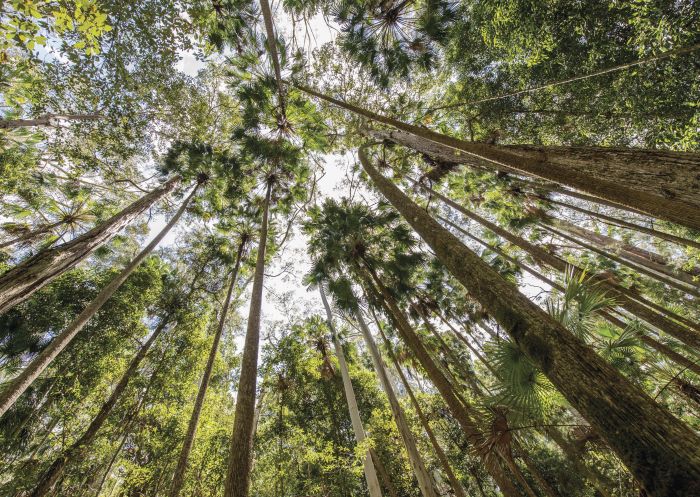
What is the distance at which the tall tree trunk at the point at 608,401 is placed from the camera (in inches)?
49.6

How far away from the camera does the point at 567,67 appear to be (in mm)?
6449

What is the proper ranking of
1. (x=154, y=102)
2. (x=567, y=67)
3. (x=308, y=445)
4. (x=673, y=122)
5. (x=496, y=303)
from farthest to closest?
(x=308, y=445) < (x=154, y=102) < (x=567, y=67) < (x=673, y=122) < (x=496, y=303)

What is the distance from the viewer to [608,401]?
5.25ft

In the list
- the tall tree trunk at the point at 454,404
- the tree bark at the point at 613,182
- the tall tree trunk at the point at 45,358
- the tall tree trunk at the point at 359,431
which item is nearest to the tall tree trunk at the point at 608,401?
the tree bark at the point at 613,182

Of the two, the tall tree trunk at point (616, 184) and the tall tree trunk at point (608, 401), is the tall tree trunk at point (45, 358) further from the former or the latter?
the tall tree trunk at point (616, 184)

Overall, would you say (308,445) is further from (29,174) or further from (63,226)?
(29,174)

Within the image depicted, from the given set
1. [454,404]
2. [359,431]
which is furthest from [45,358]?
[454,404]

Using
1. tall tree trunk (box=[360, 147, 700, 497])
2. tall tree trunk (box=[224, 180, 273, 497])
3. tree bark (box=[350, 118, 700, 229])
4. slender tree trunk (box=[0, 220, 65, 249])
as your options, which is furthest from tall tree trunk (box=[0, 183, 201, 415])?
tree bark (box=[350, 118, 700, 229])

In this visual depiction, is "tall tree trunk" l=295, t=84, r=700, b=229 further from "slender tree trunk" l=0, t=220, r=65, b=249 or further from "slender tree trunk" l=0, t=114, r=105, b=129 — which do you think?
"slender tree trunk" l=0, t=220, r=65, b=249

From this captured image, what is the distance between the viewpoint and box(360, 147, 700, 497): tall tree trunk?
1.26 meters

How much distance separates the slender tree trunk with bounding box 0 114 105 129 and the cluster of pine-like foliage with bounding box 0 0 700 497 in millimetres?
147

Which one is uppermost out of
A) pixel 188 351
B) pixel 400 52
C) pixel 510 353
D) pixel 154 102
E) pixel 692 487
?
pixel 154 102

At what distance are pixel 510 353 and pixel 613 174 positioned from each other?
2890mm

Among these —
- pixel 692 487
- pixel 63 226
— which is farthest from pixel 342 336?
pixel 63 226
